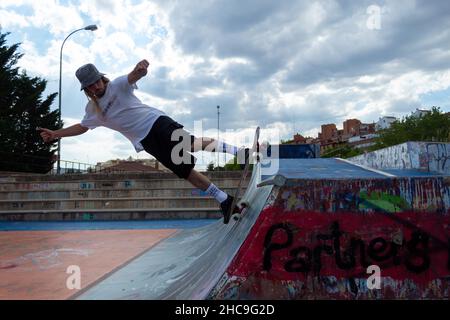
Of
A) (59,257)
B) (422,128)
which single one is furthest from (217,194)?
(422,128)

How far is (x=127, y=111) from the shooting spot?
3.25 metres

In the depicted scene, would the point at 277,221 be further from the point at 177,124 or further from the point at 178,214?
the point at 178,214

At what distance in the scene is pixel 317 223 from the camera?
86.7 inches

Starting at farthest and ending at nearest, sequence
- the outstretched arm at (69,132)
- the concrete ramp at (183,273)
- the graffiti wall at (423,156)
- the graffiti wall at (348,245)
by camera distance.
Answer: the graffiti wall at (423,156) → the outstretched arm at (69,132) → the concrete ramp at (183,273) → the graffiti wall at (348,245)

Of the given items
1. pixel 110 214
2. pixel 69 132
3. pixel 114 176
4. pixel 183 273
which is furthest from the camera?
pixel 114 176

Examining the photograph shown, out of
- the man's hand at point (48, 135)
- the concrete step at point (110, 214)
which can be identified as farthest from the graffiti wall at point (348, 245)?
the concrete step at point (110, 214)

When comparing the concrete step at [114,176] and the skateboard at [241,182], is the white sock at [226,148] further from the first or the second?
the concrete step at [114,176]

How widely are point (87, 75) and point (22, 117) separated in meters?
28.5

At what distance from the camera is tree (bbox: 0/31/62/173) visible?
25.3m

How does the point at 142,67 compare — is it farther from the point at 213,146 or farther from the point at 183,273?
the point at 183,273

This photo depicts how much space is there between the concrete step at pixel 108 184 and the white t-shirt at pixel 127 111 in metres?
10.9

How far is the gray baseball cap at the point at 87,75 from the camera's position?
3.17 metres

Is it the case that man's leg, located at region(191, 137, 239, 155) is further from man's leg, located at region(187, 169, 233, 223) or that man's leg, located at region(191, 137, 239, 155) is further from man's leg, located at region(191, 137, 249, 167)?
man's leg, located at region(187, 169, 233, 223)
